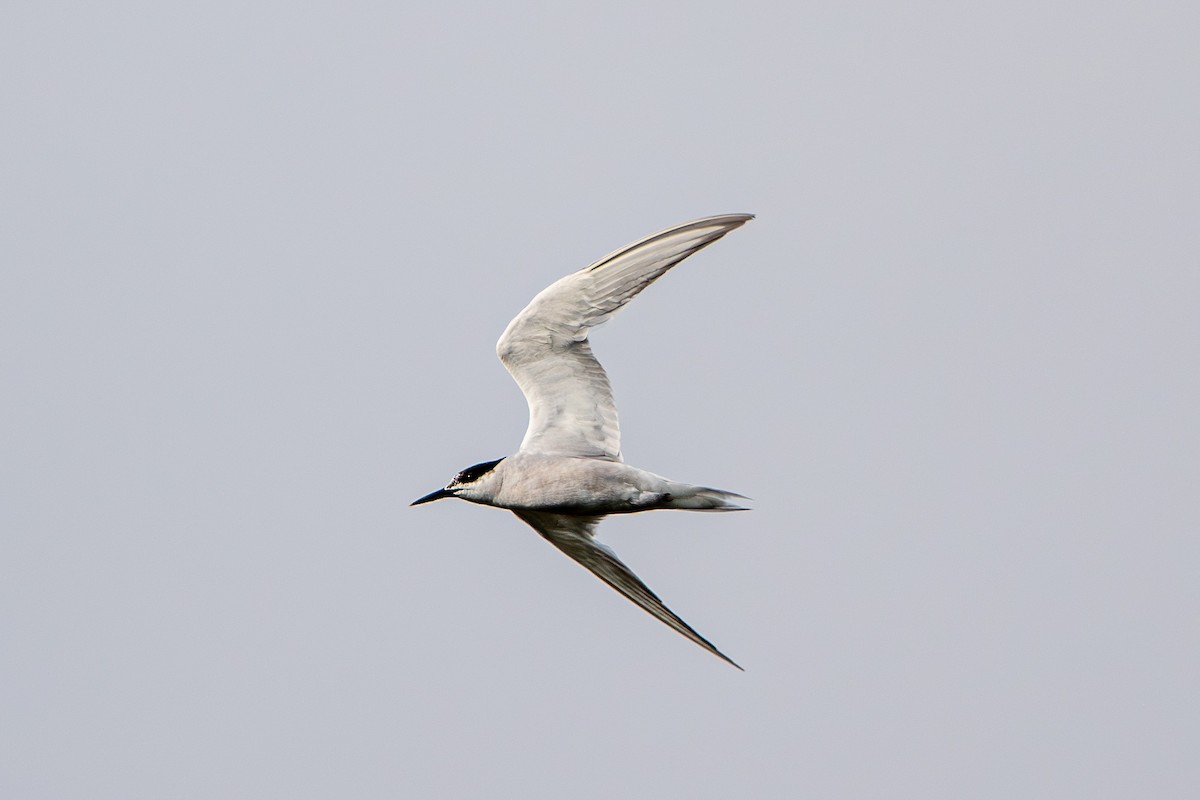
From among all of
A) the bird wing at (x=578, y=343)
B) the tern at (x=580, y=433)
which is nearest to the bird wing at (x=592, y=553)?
the tern at (x=580, y=433)

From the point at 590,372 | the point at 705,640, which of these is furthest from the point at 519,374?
the point at 705,640

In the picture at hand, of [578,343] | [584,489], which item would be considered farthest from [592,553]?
[578,343]

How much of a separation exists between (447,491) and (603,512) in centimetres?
138

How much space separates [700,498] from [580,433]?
1.22 m

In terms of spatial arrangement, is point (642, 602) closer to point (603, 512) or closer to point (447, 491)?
point (603, 512)

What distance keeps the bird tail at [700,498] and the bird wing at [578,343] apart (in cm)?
69

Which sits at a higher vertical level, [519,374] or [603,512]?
[519,374]

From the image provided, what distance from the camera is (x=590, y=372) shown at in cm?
1422

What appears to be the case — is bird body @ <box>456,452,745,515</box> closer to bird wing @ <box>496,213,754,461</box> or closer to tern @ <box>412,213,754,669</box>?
tern @ <box>412,213,754,669</box>

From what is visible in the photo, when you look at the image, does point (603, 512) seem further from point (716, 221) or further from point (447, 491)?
point (716, 221)

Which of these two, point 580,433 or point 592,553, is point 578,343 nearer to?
point 580,433

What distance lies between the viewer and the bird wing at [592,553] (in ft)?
46.8

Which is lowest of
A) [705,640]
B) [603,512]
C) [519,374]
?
[705,640]

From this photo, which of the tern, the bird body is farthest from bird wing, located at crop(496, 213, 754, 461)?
the bird body
